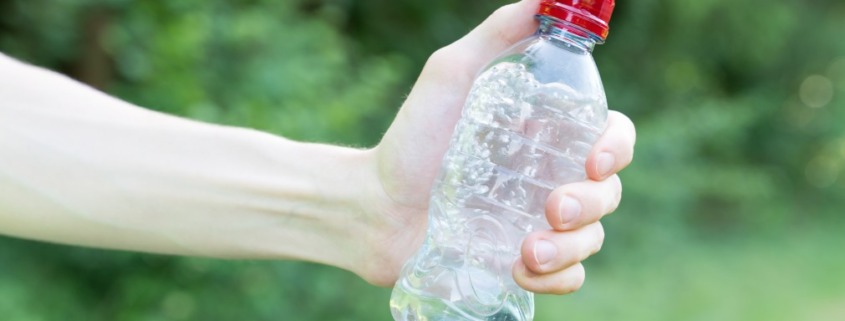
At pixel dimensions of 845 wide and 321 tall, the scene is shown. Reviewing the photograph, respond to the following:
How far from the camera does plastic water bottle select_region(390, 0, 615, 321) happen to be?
1.99m

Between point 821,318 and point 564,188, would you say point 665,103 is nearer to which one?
point 821,318

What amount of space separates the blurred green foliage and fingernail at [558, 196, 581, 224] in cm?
232

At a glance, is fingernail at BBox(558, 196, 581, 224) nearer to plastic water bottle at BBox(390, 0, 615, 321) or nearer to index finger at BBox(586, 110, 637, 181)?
index finger at BBox(586, 110, 637, 181)

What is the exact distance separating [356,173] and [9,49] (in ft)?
8.10

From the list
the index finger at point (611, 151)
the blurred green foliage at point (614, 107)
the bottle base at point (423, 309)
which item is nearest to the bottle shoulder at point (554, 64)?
the index finger at point (611, 151)

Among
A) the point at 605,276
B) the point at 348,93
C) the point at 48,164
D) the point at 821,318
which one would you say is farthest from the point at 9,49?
the point at 821,318

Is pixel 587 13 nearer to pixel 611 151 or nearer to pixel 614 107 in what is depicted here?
pixel 611 151

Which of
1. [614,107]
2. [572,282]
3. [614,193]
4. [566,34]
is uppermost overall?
[566,34]

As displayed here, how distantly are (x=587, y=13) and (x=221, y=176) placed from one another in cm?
81

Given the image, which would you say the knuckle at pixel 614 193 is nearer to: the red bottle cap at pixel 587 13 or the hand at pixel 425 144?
the hand at pixel 425 144

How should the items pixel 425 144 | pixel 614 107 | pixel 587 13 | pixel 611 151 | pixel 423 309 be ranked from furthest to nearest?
pixel 614 107 < pixel 425 144 < pixel 423 309 < pixel 611 151 < pixel 587 13

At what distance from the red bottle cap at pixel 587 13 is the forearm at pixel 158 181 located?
59cm

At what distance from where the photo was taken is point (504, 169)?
2033 millimetres

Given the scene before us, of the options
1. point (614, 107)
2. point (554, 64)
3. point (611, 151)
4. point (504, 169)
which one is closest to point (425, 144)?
point (504, 169)
